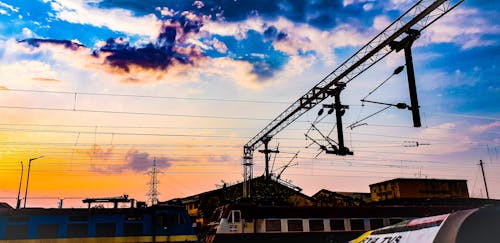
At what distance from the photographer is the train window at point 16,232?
712 inches

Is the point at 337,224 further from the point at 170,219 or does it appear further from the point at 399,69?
the point at 170,219

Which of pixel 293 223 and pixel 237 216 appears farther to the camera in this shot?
pixel 293 223

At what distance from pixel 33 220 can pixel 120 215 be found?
4.03m

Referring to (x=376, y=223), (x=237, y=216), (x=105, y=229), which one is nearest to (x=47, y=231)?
(x=105, y=229)

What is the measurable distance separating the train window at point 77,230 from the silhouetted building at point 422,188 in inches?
1582

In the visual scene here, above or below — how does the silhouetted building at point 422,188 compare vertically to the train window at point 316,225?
above

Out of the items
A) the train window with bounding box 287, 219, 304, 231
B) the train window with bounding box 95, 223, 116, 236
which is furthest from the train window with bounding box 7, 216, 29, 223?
the train window with bounding box 287, 219, 304, 231

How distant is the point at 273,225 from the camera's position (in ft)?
86.2

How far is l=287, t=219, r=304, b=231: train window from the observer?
87.4ft

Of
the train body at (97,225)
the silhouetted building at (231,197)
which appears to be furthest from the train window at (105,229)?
the silhouetted building at (231,197)

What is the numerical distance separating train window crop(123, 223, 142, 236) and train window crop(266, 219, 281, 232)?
9501 millimetres

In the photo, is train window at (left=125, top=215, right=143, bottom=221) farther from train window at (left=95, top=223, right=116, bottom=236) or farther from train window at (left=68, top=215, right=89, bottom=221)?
train window at (left=68, top=215, right=89, bottom=221)

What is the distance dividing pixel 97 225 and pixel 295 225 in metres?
13.3

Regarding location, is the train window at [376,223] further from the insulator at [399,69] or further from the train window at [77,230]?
the train window at [77,230]
